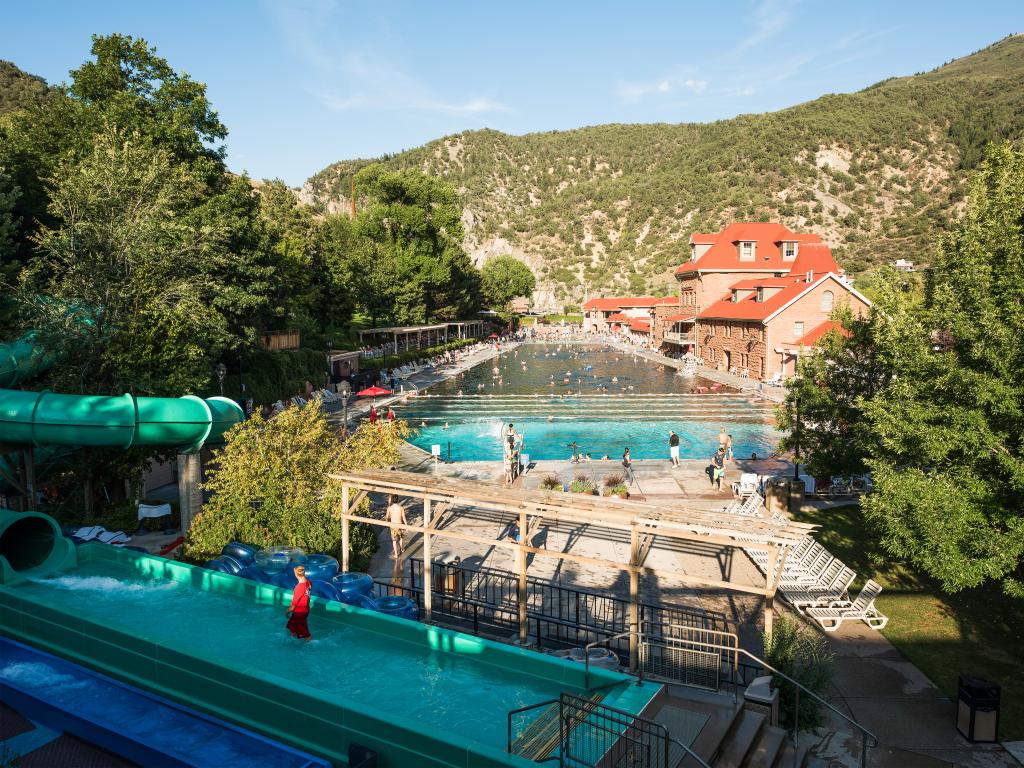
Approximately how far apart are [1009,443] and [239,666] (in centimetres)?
1190

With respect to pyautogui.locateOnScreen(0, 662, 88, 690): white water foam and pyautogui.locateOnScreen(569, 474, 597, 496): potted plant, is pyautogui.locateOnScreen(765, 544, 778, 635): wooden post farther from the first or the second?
pyautogui.locateOnScreen(569, 474, 597, 496): potted plant

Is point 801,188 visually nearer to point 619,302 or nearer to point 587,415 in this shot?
point 619,302

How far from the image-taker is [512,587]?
14062mm

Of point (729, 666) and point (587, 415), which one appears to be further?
point (587, 415)

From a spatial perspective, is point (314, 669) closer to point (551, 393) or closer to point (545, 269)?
point (551, 393)

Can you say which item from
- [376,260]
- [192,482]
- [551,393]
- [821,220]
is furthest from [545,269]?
[192,482]

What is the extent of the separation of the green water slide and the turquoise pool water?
3.08 m

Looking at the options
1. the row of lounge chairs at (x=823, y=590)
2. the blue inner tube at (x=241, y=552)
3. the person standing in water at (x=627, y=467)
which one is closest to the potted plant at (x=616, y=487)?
the person standing in water at (x=627, y=467)

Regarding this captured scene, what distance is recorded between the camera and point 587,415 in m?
37.8

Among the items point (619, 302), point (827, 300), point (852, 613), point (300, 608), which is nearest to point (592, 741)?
point (300, 608)

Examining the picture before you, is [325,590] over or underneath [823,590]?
over

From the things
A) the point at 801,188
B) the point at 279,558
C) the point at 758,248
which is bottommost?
the point at 279,558

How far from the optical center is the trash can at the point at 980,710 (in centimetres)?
878

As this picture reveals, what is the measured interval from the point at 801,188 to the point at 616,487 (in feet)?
453
